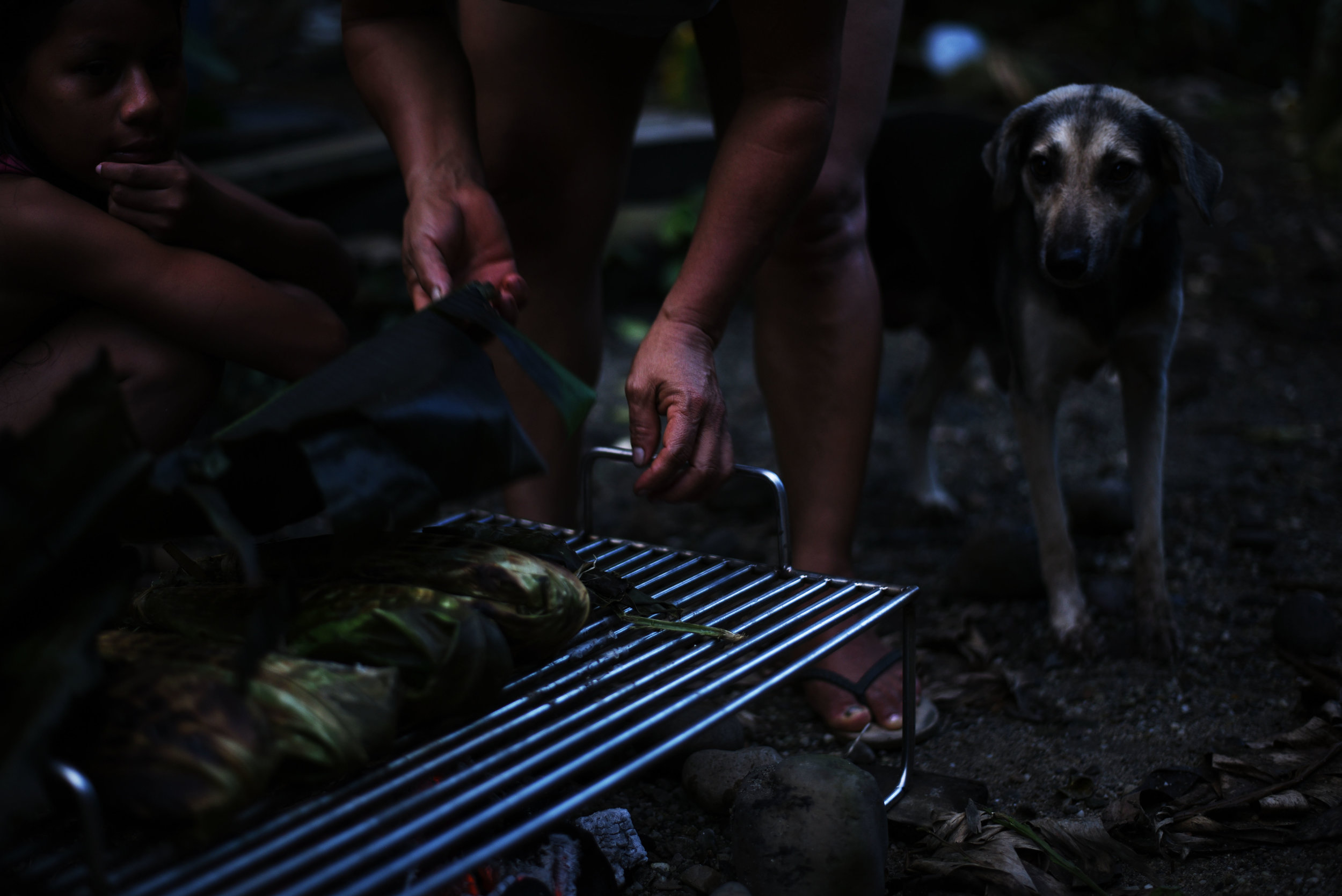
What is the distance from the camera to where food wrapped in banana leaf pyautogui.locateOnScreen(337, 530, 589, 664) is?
4.41ft

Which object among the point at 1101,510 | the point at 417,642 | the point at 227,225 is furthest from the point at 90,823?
the point at 1101,510

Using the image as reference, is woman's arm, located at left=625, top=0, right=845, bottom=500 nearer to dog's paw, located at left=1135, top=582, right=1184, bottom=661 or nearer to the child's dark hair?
the child's dark hair

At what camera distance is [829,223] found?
211 cm

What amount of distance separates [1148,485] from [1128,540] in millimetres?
558

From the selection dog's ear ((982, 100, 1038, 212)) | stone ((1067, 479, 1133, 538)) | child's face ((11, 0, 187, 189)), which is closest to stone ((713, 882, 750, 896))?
child's face ((11, 0, 187, 189))

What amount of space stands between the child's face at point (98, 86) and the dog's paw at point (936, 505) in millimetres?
2160

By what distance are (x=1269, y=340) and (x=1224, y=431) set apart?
1098mm

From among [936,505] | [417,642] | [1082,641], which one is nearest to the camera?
[417,642]

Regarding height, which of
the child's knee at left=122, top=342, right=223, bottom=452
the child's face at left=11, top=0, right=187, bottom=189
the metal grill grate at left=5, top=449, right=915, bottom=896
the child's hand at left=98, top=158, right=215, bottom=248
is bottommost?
the metal grill grate at left=5, top=449, right=915, bottom=896

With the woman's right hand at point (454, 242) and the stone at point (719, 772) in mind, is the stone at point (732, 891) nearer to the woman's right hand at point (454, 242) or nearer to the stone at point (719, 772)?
the stone at point (719, 772)

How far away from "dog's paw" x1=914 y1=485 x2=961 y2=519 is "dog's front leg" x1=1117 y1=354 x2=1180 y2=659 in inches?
28.9

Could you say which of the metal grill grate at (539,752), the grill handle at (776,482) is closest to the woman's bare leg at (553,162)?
the grill handle at (776,482)

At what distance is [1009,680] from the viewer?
2.18 m

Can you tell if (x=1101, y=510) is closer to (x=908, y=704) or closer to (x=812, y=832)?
(x=908, y=704)
